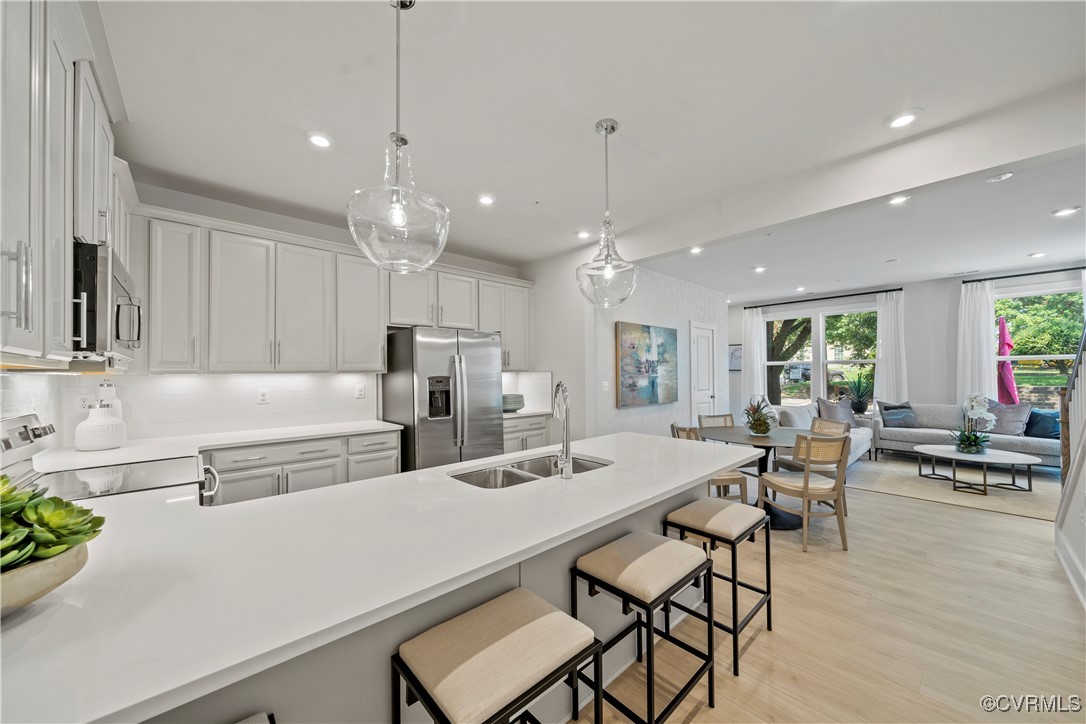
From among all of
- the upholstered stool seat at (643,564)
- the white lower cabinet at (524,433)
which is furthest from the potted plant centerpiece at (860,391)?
the upholstered stool seat at (643,564)

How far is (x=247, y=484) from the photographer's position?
2652 millimetres

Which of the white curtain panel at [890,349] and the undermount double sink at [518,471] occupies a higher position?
the white curtain panel at [890,349]

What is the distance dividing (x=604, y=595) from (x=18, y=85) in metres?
2.38

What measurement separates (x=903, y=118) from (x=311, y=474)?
408 centimetres

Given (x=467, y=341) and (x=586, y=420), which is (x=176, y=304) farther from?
(x=586, y=420)

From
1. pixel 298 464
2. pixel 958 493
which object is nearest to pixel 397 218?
pixel 298 464

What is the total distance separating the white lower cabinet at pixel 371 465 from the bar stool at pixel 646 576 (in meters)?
2.06

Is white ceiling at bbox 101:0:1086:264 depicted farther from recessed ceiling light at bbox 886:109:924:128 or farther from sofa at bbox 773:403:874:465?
sofa at bbox 773:403:874:465

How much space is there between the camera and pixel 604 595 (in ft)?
5.82

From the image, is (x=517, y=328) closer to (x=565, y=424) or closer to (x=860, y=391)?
(x=565, y=424)

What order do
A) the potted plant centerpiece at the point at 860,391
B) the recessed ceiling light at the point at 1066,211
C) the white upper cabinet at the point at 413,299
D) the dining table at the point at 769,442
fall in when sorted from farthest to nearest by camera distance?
the potted plant centerpiece at the point at 860,391 → the white upper cabinet at the point at 413,299 → the dining table at the point at 769,442 → the recessed ceiling light at the point at 1066,211

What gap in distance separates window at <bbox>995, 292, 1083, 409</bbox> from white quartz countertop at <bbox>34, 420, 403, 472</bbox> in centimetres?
803

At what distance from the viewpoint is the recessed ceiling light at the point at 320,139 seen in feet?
7.27

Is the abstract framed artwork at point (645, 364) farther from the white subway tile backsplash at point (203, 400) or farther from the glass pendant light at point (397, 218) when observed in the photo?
the glass pendant light at point (397, 218)
